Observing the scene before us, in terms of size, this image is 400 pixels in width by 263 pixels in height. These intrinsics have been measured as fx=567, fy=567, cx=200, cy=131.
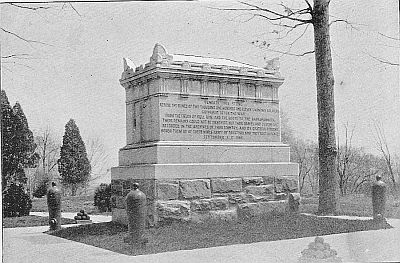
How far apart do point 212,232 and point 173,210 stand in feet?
0.80

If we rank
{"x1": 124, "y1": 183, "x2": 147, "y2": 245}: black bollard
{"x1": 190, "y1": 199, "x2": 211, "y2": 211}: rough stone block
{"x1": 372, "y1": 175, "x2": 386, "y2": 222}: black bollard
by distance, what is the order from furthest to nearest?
{"x1": 372, "y1": 175, "x2": 386, "y2": 222}: black bollard, {"x1": 190, "y1": 199, "x2": 211, "y2": 211}: rough stone block, {"x1": 124, "y1": 183, "x2": 147, "y2": 245}: black bollard

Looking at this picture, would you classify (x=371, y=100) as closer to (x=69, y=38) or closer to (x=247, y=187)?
(x=247, y=187)

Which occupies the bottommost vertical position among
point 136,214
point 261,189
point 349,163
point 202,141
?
point 136,214

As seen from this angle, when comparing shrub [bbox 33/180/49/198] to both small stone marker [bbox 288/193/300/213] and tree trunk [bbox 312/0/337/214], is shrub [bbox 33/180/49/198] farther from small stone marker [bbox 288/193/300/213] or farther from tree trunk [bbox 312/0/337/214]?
tree trunk [bbox 312/0/337/214]

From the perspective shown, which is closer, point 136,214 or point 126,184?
point 136,214

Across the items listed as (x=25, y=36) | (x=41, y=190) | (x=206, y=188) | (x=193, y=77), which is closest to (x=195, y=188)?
(x=206, y=188)

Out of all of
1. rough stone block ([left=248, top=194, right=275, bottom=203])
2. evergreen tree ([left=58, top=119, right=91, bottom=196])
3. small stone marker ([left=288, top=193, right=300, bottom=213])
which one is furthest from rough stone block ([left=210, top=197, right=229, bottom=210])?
evergreen tree ([left=58, top=119, right=91, bottom=196])

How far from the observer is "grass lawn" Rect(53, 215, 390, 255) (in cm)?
300

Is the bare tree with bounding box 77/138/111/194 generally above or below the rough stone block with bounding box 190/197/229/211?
above

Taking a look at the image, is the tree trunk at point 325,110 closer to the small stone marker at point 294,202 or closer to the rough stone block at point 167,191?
the small stone marker at point 294,202

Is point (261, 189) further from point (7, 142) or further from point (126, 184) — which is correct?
point (7, 142)

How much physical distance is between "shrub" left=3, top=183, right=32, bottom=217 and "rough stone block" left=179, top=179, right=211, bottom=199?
0.85m

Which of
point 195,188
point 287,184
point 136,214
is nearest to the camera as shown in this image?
point 136,214

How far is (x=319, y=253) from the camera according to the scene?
306cm
